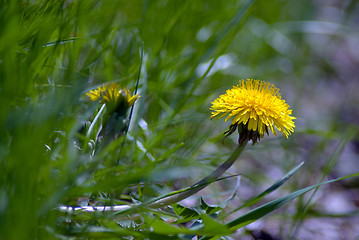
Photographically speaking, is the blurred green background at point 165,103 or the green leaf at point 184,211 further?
the green leaf at point 184,211

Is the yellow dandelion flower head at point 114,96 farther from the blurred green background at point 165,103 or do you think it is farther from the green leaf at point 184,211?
the green leaf at point 184,211

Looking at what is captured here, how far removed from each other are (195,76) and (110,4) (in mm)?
478

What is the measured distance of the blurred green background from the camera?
678 millimetres

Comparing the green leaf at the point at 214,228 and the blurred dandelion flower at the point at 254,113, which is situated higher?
the blurred dandelion flower at the point at 254,113

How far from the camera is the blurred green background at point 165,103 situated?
678 mm

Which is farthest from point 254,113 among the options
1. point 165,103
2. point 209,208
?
point 165,103

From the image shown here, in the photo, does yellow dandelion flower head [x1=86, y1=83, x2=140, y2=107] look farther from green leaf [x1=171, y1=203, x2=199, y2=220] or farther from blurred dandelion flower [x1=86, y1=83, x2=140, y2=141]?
green leaf [x1=171, y1=203, x2=199, y2=220]

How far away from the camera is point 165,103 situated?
143 cm

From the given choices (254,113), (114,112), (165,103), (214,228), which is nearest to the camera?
(214,228)

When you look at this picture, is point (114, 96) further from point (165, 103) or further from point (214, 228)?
point (165, 103)

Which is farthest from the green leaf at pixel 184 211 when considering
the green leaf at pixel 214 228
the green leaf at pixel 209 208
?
the green leaf at pixel 214 228

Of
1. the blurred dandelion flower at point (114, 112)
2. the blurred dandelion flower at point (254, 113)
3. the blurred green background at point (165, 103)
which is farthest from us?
the blurred dandelion flower at point (254, 113)

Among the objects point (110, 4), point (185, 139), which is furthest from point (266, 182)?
point (110, 4)

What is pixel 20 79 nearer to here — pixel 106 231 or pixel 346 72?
pixel 106 231
